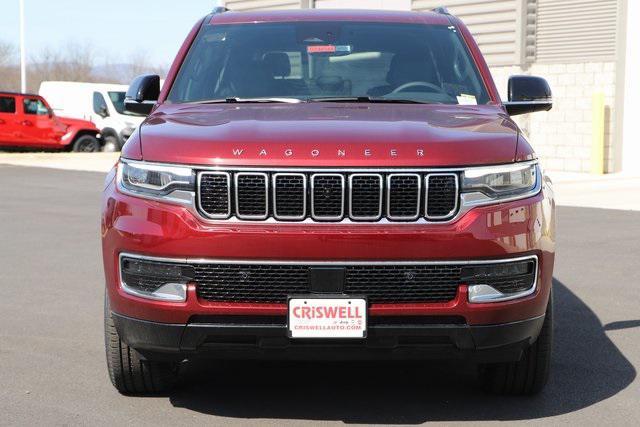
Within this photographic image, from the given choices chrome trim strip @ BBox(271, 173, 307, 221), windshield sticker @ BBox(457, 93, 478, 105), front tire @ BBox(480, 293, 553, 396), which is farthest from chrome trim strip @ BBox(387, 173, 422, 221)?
windshield sticker @ BBox(457, 93, 478, 105)

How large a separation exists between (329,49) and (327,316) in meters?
2.11

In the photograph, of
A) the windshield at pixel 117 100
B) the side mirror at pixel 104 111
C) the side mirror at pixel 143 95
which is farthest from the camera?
the windshield at pixel 117 100

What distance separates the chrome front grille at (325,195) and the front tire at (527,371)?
92 centimetres

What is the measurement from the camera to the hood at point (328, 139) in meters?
4.47

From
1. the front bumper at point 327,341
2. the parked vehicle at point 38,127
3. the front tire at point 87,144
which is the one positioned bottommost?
the front tire at point 87,144

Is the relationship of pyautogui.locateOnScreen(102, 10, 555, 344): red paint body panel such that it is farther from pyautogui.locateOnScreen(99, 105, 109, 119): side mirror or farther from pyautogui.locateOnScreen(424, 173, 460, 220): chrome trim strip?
pyautogui.locateOnScreen(99, 105, 109, 119): side mirror

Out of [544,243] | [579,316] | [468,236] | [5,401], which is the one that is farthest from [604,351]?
[5,401]

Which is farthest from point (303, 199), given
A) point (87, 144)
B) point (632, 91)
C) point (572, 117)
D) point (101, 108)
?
point (101, 108)

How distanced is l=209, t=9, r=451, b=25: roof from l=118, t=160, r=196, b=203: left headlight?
189 centimetres

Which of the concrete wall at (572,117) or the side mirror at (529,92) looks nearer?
the side mirror at (529,92)

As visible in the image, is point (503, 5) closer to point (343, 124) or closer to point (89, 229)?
point (89, 229)

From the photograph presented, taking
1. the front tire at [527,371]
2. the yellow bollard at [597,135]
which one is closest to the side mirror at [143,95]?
the front tire at [527,371]

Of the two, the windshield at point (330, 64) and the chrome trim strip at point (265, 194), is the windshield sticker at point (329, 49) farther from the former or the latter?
the chrome trim strip at point (265, 194)

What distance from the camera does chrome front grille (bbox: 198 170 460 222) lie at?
445cm
